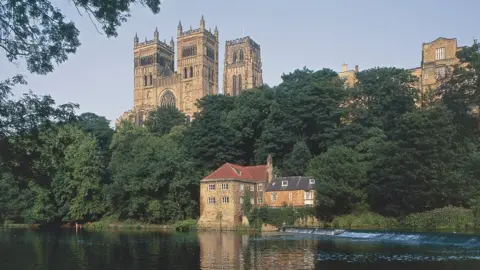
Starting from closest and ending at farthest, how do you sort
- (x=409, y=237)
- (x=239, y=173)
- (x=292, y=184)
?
1. (x=409, y=237)
2. (x=292, y=184)
3. (x=239, y=173)

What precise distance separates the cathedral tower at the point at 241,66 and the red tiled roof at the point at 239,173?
7868 cm

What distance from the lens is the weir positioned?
1391 inches

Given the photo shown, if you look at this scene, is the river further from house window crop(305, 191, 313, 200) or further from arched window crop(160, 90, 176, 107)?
arched window crop(160, 90, 176, 107)

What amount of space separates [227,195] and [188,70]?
84.6 m

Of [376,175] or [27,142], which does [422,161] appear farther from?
[27,142]

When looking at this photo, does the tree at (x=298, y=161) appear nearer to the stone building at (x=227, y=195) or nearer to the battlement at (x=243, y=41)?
the stone building at (x=227, y=195)

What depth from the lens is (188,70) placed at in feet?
459

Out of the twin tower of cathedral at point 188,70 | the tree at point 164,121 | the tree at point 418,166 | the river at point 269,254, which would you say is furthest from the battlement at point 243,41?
the river at point 269,254

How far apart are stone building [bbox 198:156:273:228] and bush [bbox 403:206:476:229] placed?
18593 mm

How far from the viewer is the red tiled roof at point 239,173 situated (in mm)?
61028

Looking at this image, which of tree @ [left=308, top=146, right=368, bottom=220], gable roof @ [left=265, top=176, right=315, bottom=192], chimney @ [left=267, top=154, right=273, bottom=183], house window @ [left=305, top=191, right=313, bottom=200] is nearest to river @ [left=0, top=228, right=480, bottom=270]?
tree @ [left=308, top=146, right=368, bottom=220]

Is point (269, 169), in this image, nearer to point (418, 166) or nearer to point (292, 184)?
point (292, 184)

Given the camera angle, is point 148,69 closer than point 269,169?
No

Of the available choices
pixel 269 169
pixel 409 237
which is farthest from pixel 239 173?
pixel 409 237
